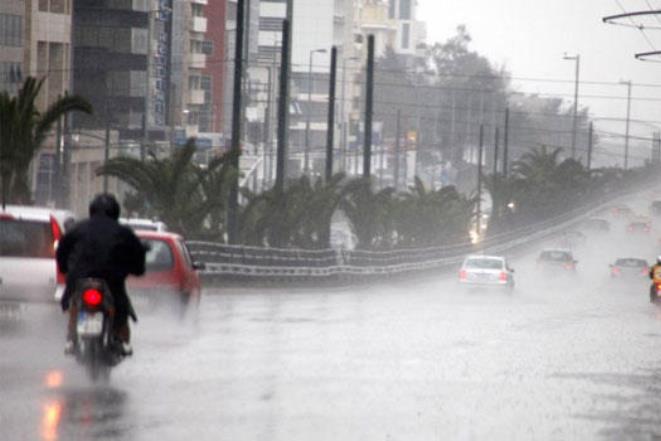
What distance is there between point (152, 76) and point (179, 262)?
92.4m

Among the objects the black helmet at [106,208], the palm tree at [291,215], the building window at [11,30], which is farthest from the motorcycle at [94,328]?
the building window at [11,30]

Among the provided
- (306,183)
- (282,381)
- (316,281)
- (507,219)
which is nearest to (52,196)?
(306,183)

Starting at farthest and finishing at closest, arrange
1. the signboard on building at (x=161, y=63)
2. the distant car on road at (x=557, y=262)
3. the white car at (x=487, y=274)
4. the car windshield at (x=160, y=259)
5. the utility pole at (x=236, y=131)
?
the signboard on building at (x=161, y=63)
the distant car on road at (x=557, y=262)
the white car at (x=487, y=274)
the utility pole at (x=236, y=131)
the car windshield at (x=160, y=259)

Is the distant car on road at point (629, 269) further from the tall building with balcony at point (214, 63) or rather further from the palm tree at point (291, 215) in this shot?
the tall building with balcony at point (214, 63)

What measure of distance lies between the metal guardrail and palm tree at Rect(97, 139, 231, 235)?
1.48m

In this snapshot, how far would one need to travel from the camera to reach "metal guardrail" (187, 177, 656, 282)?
156ft

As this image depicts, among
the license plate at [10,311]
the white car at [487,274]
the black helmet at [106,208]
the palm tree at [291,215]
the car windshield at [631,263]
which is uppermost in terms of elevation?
the black helmet at [106,208]

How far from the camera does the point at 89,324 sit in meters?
16.5

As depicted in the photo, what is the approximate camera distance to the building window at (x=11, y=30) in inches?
3297

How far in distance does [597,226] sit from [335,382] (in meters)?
115

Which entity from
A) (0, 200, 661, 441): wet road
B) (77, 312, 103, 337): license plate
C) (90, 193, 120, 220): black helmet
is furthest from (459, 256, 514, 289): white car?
(77, 312, 103, 337): license plate

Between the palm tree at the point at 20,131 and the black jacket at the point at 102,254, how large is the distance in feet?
85.3

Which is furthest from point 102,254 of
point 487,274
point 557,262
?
point 557,262

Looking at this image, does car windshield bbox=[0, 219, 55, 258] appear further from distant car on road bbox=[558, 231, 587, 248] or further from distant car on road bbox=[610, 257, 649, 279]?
distant car on road bbox=[558, 231, 587, 248]
